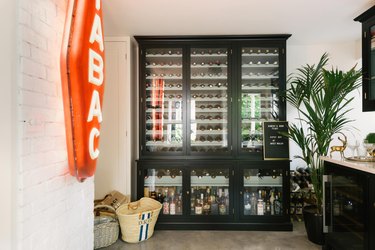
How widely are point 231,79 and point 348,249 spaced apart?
86.8 inches

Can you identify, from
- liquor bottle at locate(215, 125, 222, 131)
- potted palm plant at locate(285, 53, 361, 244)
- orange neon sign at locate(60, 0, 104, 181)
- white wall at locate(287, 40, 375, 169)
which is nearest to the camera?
orange neon sign at locate(60, 0, 104, 181)

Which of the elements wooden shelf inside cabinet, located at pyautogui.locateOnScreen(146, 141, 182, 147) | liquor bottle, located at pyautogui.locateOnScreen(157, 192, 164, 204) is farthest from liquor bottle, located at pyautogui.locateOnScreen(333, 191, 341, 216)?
liquor bottle, located at pyautogui.locateOnScreen(157, 192, 164, 204)

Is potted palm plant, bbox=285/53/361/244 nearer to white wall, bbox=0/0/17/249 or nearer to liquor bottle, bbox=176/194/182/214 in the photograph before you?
liquor bottle, bbox=176/194/182/214

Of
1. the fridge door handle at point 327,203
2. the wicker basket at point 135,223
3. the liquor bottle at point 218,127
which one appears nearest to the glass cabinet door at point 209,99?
the liquor bottle at point 218,127

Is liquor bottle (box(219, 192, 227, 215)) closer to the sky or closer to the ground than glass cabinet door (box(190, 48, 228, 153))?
closer to the ground

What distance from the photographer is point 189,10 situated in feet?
8.59

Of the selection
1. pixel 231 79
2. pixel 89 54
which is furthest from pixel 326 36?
pixel 89 54

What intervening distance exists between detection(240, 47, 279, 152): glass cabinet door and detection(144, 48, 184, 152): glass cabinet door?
0.87 metres

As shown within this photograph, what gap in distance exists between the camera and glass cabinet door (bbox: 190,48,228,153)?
345cm

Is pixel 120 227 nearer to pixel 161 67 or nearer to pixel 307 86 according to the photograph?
pixel 161 67

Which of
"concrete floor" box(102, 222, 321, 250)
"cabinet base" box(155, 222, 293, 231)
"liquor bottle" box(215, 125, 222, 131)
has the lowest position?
"concrete floor" box(102, 222, 321, 250)

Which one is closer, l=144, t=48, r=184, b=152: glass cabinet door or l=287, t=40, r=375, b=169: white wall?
l=144, t=48, r=184, b=152: glass cabinet door

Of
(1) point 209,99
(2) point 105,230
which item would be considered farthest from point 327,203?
(2) point 105,230

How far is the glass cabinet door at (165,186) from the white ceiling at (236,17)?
1834 mm
